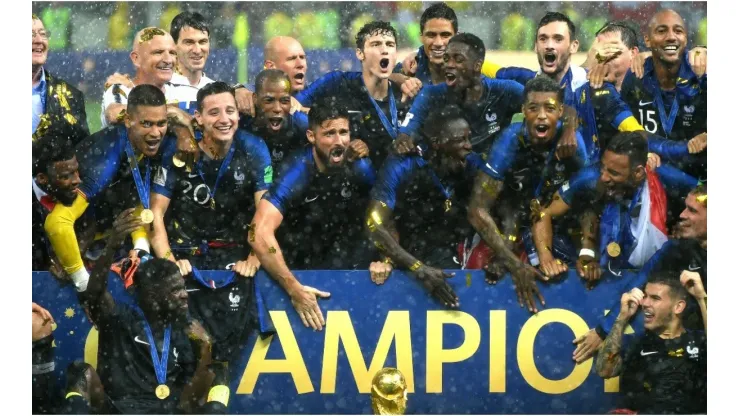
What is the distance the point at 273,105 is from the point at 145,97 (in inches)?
27.8

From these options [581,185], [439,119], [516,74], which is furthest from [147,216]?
[581,185]

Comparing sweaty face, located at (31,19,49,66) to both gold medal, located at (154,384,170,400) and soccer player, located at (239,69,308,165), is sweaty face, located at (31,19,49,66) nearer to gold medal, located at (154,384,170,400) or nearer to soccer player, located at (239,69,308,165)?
soccer player, located at (239,69,308,165)

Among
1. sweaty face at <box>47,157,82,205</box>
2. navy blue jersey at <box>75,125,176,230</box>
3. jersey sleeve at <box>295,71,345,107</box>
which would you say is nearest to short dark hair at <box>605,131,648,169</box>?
jersey sleeve at <box>295,71,345,107</box>

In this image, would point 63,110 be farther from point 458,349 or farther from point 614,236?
point 614,236

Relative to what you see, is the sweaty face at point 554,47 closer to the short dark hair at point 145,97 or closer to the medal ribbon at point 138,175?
the short dark hair at point 145,97

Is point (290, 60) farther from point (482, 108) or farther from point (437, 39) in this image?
point (482, 108)

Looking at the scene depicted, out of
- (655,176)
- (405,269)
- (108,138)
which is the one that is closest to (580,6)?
(655,176)

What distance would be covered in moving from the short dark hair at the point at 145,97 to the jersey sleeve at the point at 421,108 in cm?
135

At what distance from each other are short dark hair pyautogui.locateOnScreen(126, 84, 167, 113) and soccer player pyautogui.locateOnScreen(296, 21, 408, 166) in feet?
2.59

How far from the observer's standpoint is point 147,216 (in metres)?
8.12

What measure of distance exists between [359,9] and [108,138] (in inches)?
70.9

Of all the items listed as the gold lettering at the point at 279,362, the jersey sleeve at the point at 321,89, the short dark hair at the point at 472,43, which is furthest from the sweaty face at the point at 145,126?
the short dark hair at the point at 472,43

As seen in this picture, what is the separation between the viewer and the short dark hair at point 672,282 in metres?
7.95

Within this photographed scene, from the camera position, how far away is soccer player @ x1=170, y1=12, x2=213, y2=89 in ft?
27.9
